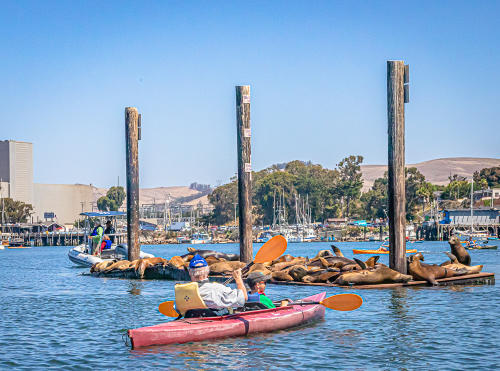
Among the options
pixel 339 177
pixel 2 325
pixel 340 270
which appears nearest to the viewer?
pixel 2 325

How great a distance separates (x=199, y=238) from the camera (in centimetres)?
17425

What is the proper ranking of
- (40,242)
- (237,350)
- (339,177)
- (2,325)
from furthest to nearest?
(339,177) < (40,242) < (2,325) < (237,350)

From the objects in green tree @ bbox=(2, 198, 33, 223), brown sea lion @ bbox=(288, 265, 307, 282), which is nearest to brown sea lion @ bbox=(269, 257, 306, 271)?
brown sea lion @ bbox=(288, 265, 307, 282)

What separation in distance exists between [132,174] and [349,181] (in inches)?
5646

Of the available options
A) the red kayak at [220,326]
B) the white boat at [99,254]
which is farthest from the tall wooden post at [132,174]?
the red kayak at [220,326]

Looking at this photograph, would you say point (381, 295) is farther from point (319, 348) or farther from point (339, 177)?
point (339, 177)

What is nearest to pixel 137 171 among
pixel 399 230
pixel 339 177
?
pixel 399 230

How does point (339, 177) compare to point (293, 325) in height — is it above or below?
above

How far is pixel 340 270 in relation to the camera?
84.6 ft

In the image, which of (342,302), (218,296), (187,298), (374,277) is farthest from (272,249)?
(374,277)

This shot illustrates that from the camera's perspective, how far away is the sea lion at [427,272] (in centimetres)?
2304

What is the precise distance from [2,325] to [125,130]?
48.4 ft

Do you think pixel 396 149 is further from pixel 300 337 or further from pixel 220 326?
pixel 220 326

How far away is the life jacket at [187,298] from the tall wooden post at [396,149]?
9.36 meters
